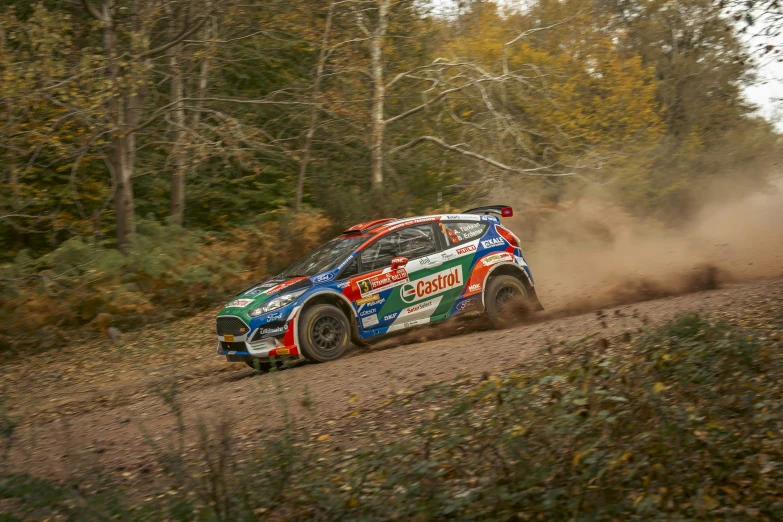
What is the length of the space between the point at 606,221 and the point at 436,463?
674 inches

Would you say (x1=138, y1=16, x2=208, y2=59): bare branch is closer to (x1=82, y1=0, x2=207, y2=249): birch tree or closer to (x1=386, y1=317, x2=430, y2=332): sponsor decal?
(x1=82, y1=0, x2=207, y2=249): birch tree

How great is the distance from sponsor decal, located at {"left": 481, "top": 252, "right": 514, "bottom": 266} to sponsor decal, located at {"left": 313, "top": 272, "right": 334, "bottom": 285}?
8.14ft

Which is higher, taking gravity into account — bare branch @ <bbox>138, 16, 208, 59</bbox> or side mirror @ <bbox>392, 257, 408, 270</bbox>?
bare branch @ <bbox>138, 16, 208, 59</bbox>

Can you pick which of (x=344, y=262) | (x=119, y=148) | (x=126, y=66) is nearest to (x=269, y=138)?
(x=119, y=148)

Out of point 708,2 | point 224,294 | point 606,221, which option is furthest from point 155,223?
point 708,2

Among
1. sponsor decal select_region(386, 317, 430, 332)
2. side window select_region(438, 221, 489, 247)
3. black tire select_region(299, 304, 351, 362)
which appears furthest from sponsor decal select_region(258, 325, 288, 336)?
side window select_region(438, 221, 489, 247)

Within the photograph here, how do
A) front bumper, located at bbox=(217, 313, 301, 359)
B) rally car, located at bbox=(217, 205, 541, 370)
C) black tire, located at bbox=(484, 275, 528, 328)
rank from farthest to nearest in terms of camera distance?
black tire, located at bbox=(484, 275, 528, 328), rally car, located at bbox=(217, 205, 541, 370), front bumper, located at bbox=(217, 313, 301, 359)

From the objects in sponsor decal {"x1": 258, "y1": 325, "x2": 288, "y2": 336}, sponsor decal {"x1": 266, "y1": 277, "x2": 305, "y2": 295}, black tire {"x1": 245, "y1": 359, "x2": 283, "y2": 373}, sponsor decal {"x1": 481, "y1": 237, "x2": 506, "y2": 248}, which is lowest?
black tire {"x1": 245, "y1": 359, "x2": 283, "y2": 373}

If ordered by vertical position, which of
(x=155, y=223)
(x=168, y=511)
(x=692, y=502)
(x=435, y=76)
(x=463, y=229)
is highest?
(x=435, y=76)

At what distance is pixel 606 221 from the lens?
838 inches

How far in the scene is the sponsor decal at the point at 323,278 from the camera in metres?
A: 10.7

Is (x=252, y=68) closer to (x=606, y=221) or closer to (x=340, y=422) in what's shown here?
(x=606, y=221)

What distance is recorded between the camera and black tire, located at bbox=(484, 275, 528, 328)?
12016mm

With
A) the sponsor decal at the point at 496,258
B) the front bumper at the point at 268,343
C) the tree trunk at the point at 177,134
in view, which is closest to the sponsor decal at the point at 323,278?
the front bumper at the point at 268,343
